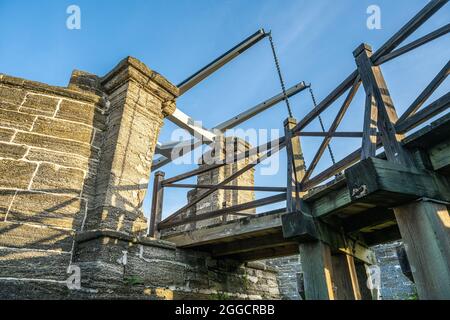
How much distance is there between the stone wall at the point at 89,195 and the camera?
3.19 metres

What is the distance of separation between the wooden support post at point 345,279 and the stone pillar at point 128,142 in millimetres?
2256

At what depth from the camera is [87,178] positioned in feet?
12.8

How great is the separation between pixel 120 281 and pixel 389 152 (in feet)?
8.98

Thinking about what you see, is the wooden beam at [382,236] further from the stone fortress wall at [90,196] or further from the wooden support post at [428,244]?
the stone fortress wall at [90,196]

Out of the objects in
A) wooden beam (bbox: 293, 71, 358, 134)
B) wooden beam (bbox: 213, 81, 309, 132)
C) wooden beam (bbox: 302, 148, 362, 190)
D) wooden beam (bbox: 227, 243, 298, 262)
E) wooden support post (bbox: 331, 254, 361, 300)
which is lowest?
wooden support post (bbox: 331, 254, 361, 300)

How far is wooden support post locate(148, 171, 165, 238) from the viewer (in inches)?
181

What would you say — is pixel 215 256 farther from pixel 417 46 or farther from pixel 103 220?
pixel 417 46

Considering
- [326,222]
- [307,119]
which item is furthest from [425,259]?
[307,119]

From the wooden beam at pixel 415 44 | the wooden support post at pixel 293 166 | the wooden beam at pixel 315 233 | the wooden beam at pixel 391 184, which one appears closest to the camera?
the wooden beam at pixel 391 184

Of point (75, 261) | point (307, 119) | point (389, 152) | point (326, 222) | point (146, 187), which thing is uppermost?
point (307, 119)

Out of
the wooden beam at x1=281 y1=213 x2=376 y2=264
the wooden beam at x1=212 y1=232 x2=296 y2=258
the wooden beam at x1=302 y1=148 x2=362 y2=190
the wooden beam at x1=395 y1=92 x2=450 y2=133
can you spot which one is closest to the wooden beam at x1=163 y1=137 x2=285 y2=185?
the wooden beam at x1=302 y1=148 x2=362 y2=190

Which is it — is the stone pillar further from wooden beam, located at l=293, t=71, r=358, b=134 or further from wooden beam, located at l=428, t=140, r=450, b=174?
wooden beam, located at l=428, t=140, r=450, b=174

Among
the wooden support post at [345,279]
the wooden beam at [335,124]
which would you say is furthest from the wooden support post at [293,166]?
the wooden support post at [345,279]

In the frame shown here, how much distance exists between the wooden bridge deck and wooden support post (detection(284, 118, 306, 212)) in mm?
154
